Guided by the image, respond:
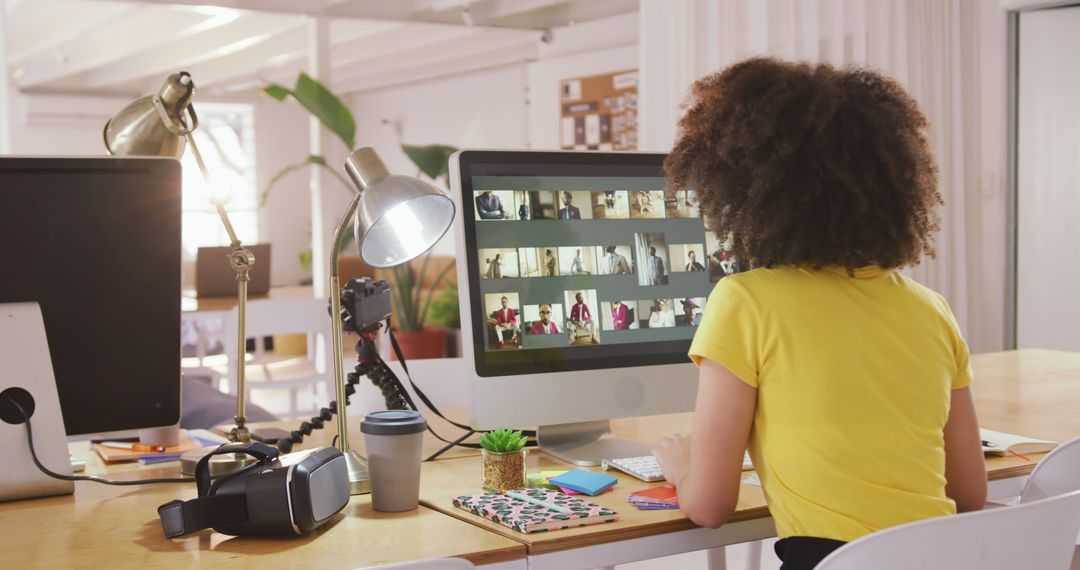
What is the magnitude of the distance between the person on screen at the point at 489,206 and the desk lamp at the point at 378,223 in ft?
0.43

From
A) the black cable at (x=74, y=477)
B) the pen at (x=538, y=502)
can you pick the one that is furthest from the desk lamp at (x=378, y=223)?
the black cable at (x=74, y=477)

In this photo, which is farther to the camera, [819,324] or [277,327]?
[277,327]

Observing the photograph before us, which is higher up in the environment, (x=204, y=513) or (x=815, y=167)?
(x=815, y=167)

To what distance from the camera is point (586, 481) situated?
5.18 ft

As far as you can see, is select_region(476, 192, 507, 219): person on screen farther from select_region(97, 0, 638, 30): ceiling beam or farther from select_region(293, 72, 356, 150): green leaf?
select_region(97, 0, 638, 30): ceiling beam

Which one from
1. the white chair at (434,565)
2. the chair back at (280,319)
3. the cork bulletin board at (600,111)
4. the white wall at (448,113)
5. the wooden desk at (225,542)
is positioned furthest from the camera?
the white wall at (448,113)

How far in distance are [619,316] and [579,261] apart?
0.12 metres

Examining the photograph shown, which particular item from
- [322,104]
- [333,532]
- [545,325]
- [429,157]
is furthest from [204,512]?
[429,157]

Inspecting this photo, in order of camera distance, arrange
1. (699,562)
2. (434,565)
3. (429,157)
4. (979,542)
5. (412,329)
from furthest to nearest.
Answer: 1. (412,329)
2. (429,157)
3. (699,562)
4. (979,542)
5. (434,565)

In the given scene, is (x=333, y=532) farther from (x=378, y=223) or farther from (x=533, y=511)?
(x=378, y=223)

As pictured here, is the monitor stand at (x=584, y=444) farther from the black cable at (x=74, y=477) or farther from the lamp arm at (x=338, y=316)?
the black cable at (x=74, y=477)

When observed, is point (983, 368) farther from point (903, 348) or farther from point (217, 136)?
point (217, 136)

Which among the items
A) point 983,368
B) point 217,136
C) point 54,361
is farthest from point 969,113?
point 217,136

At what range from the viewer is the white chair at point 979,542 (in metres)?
1.05
